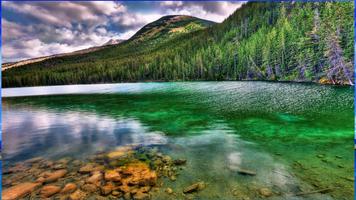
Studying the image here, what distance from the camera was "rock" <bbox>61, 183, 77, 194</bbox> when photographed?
38.3 feet

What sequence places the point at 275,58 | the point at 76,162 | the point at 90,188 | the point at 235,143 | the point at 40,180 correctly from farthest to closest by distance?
1. the point at 275,58
2. the point at 235,143
3. the point at 76,162
4. the point at 40,180
5. the point at 90,188

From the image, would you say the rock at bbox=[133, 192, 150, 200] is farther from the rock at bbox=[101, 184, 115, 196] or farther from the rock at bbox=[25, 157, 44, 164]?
the rock at bbox=[25, 157, 44, 164]

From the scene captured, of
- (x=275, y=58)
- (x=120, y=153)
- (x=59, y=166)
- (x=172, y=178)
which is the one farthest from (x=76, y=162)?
(x=275, y=58)

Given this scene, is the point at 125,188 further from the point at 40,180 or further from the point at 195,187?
the point at 40,180

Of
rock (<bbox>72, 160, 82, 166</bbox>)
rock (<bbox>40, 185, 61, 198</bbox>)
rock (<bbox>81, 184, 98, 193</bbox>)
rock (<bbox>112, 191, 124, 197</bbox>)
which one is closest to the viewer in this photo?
rock (<bbox>112, 191, 124, 197</bbox>)

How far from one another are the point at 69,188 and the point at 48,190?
1.07 meters

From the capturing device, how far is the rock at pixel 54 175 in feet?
43.2

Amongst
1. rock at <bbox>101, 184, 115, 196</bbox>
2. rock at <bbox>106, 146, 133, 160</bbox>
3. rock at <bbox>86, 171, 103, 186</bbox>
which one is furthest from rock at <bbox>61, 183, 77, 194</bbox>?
rock at <bbox>106, 146, 133, 160</bbox>

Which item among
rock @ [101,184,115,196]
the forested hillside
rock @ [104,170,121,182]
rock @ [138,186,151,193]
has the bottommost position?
rock @ [138,186,151,193]

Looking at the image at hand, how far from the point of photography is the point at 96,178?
13.0 meters

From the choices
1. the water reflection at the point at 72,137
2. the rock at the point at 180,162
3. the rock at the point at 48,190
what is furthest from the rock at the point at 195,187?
the water reflection at the point at 72,137

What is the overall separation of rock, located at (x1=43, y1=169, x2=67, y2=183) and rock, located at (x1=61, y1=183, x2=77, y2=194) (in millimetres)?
1486

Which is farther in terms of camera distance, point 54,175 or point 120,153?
point 120,153

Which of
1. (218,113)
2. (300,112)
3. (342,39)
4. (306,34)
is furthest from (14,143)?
(306,34)
